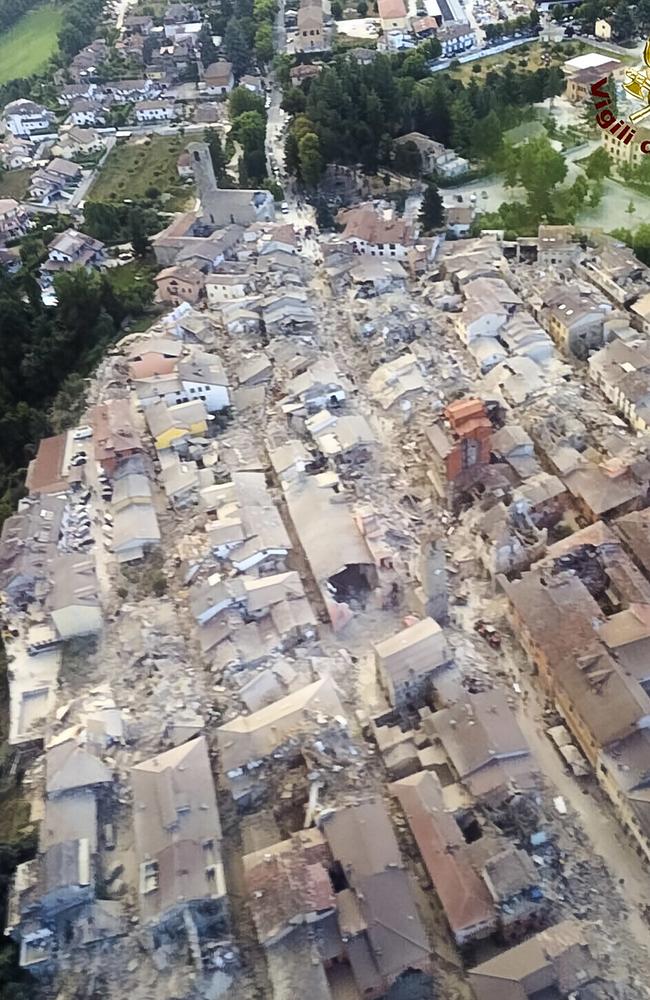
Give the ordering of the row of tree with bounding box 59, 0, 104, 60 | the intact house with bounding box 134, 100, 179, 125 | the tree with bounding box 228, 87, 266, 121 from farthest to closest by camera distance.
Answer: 1. the row of tree with bounding box 59, 0, 104, 60
2. the intact house with bounding box 134, 100, 179, 125
3. the tree with bounding box 228, 87, 266, 121

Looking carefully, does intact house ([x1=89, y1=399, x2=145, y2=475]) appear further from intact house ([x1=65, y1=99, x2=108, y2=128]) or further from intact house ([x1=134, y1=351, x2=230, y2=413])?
intact house ([x1=65, y1=99, x2=108, y2=128])

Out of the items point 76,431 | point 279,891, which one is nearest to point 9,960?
point 279,891

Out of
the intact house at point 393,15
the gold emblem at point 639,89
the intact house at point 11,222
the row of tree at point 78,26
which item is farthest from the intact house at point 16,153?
the gold emblem at point 639,89

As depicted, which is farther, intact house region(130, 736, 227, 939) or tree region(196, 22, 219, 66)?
tree region(196, 22, 219, 66)

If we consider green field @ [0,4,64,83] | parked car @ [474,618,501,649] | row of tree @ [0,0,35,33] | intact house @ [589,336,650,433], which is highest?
row of tree @ [0,0,35,33]

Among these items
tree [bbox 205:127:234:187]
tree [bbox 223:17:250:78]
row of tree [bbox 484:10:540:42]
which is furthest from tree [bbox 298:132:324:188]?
row of tree [bbox 484:10:540:42]

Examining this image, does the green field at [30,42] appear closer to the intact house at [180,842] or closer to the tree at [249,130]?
the tree at [249,130]

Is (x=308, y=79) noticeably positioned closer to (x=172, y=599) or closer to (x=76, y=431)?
(x=76, y=431)

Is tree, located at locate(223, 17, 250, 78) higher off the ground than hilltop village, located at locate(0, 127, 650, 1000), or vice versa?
tree, located at locate(223, 17, 250, 78)
